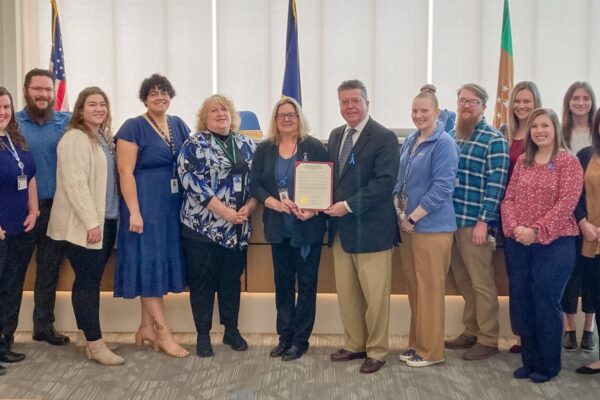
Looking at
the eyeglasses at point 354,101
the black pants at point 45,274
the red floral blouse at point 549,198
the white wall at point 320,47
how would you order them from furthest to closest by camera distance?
the white wall at point 320,47 < the black pants at point 45,274 < the eyeglasses at point 354,101 < the red floral blouse at point 549,198

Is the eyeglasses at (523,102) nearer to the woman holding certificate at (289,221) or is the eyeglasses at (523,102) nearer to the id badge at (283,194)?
the woman holding certificate at (289,221)

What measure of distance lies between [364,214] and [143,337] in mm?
1588

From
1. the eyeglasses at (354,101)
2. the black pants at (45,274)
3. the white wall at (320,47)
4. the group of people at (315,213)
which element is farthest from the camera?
the white wall at (320,47)

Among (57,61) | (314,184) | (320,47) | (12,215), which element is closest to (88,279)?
(12,215)

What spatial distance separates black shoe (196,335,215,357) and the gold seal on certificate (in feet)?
3.35

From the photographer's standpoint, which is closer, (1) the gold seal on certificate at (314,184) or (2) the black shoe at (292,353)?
(1) the gold seal on certificate at (314,184)

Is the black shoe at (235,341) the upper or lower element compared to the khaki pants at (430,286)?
lower

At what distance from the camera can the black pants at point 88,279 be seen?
3348mm

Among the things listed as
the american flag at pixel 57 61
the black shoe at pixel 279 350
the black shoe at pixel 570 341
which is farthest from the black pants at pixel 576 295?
the american flag at pixel 57 61

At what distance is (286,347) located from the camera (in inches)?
141

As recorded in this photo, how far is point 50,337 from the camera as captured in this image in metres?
3.78

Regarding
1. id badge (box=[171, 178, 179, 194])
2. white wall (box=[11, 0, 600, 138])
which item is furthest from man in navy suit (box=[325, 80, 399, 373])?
white wall (box=[11, 0, 600, 138])

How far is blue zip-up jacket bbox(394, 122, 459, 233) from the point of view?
10.5 feet

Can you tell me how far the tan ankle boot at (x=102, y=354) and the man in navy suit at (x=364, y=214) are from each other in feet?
4.32
